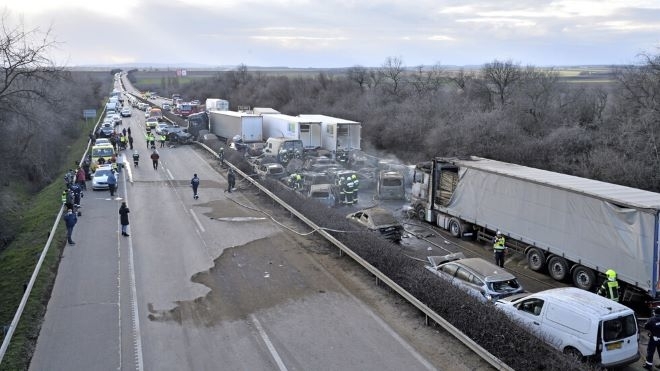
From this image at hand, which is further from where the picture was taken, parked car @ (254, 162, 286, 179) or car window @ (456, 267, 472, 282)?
parked car @ (254, 162, 286, 179)

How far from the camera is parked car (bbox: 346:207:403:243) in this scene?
1919cm

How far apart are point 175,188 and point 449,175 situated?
45.8 ft

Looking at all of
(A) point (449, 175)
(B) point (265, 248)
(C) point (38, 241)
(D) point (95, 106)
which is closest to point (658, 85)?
(A) point (449, 175)

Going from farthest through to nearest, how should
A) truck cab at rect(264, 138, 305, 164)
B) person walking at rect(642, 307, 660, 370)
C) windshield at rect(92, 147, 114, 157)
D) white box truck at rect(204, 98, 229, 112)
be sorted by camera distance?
1. white box truck at rect(204, 98, 229, 112)
2. truck cab at rect(264, 138, 305, 164)
3. windshield at rect(92, 147, 114, 157)
4. person walking at rect(642, 307, 660, 370)

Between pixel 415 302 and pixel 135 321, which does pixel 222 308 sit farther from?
pixel 415 302

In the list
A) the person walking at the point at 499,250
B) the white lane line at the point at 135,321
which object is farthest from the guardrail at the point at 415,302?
the white lane line at the point at 135,321

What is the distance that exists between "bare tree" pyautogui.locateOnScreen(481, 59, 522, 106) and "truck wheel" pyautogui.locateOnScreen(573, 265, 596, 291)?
38.0m

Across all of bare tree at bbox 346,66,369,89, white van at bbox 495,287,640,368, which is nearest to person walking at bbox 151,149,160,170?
white van at bbox 495,287,640,368

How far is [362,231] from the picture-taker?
56.5 ft

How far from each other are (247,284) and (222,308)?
1650mm

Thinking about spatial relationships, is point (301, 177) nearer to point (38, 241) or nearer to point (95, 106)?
point (38, 241)

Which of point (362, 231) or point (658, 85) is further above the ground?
point (658, 85)

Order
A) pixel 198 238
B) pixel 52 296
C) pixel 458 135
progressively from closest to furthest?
pixel 52 296 → pixel 198 238 → pixel 458 135

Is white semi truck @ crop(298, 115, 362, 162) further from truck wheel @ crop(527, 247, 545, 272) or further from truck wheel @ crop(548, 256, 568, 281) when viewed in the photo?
truck wheel @ crop(548, 256, 568, 281)
